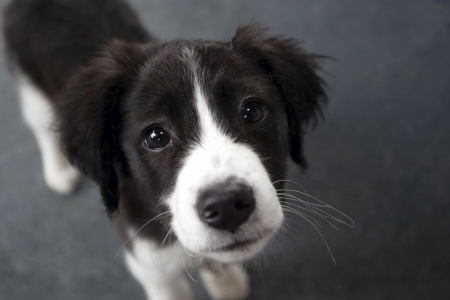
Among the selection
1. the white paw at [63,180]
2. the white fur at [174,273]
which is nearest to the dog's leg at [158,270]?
the white fur at [174,273]

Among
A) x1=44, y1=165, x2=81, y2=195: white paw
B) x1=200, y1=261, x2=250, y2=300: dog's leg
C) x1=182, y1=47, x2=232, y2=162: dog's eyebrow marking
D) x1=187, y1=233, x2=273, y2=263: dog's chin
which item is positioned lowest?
x1=200, y1=261, x2=250, y2=300: dog's leg

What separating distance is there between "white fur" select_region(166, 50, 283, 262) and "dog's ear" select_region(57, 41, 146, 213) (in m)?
0.34

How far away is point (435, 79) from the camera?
294cm

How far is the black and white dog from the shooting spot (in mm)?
1229

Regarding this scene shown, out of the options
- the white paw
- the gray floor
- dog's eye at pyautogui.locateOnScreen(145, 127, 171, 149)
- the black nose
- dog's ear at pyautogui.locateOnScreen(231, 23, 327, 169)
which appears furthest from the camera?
the white paw

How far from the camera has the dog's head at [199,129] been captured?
122 cm

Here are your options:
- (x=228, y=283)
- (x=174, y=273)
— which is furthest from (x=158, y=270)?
(x=228, y=283)

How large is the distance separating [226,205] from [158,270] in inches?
30.0

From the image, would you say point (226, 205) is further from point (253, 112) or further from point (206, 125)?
point (253, 112)

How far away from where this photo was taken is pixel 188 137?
52.5 inches

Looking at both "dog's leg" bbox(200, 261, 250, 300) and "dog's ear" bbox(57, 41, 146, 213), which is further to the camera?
"dog's leg" bbox(200, 261, 250, 300)

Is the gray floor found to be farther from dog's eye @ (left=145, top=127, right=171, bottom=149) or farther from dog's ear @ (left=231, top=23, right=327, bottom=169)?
dog's eye @ (left=145, top=127, right=171, bottom=149)

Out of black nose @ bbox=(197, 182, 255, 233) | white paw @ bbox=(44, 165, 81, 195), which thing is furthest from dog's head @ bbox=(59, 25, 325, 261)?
white paw @ bbox=(44, 165, 81, 195)

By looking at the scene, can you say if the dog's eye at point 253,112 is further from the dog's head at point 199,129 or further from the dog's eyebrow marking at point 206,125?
the dog's eyebrow marking at point 206,125
